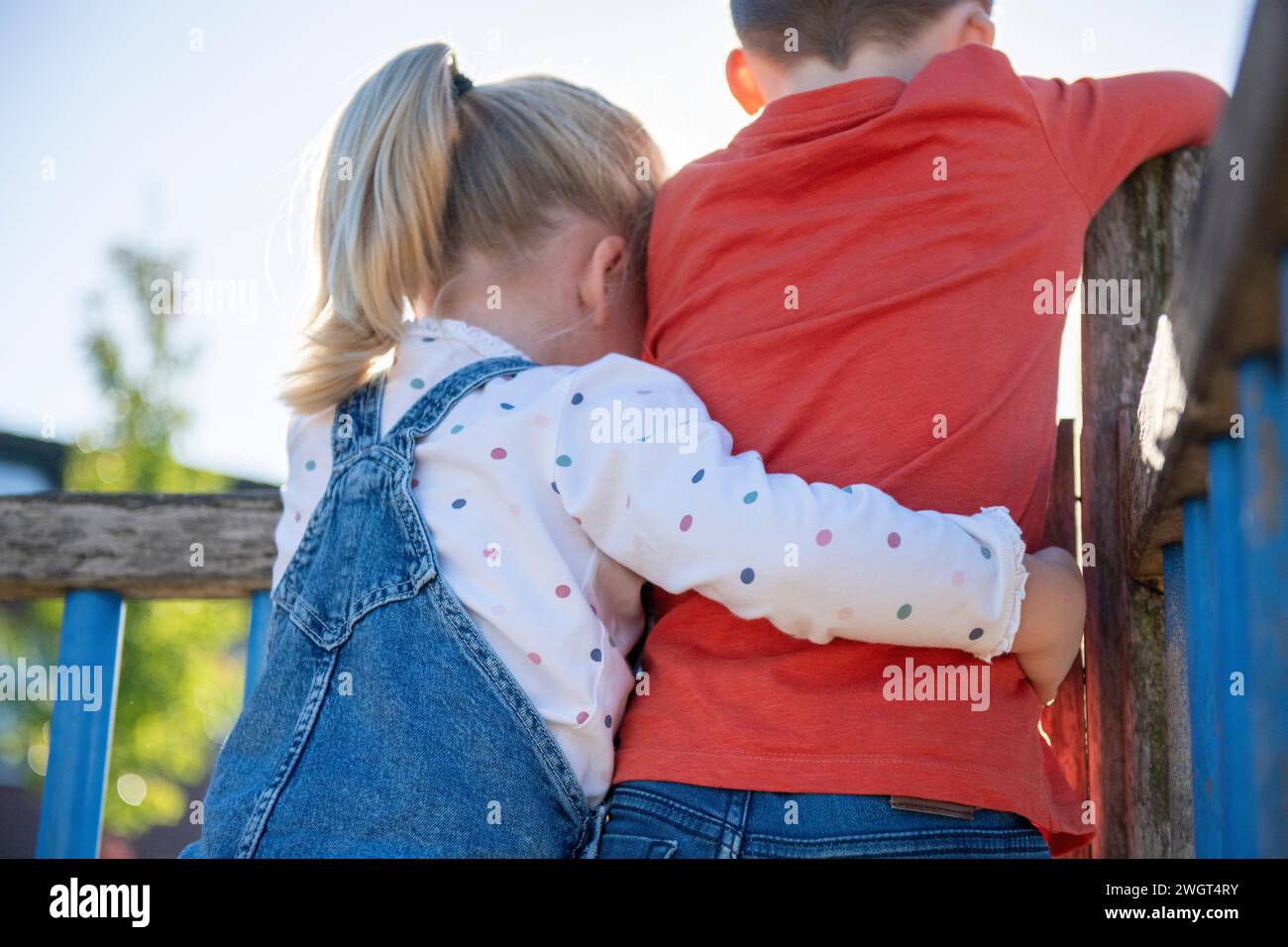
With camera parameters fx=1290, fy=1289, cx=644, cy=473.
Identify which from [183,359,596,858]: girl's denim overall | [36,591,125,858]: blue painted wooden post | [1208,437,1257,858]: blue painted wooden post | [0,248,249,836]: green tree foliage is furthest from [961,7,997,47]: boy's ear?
[0,248,249,836]: green tree foliage

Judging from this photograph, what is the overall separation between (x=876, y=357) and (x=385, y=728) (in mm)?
775

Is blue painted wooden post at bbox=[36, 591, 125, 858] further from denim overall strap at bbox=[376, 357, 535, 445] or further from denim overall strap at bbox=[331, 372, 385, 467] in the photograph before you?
denim overall strap at bbox=[376, 357, 535, 445]

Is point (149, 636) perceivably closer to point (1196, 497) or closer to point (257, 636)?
point (257, 636)

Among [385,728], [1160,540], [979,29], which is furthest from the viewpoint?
[979,29]

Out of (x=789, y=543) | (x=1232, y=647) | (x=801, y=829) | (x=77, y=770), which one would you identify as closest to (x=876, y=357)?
(x=789, y=543)

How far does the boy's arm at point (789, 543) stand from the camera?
1.48 m

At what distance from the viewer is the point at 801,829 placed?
1516 mm

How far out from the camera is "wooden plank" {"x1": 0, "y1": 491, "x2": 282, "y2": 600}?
2.35 meters

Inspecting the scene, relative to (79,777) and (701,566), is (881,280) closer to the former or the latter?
(701,566)

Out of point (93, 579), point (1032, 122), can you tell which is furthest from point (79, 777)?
point (1032, 122)

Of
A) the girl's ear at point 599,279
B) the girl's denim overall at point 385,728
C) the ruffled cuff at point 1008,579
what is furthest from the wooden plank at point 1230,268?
the girl's ear at point 599,279

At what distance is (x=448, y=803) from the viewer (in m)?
1.53

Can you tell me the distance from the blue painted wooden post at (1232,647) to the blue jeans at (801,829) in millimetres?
479

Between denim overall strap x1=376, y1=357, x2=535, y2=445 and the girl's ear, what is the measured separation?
0.69 ft
